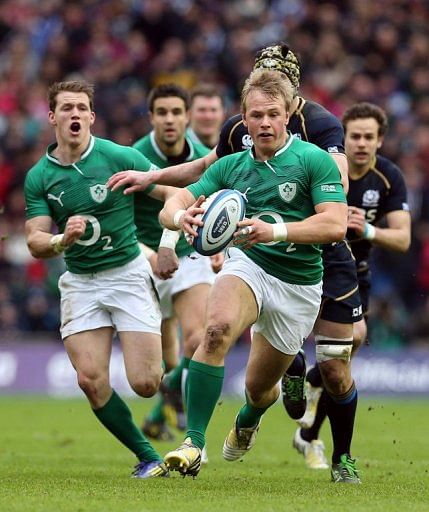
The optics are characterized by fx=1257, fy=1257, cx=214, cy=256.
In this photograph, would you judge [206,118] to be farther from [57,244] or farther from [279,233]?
[279,233]

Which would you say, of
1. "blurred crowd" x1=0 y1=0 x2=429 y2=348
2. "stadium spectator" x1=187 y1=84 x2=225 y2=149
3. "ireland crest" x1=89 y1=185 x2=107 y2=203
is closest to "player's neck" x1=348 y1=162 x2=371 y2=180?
"stadium spectator" x1=187 y1=84 x2=225 y2=149

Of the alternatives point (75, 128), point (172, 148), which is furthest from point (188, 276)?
point (75, 128)

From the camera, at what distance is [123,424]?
28.5ft

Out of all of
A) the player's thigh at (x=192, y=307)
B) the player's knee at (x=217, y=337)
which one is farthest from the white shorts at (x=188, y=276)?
the player's knee at (x=217, y=337)

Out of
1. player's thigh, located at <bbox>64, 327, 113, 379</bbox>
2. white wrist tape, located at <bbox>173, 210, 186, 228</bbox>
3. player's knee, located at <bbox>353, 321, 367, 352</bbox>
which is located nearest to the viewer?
white wrist tape, located at <bbox>173, 210, 186, 228</bbox>

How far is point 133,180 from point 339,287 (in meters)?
1.69

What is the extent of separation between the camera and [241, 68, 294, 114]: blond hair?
7719 millimetres

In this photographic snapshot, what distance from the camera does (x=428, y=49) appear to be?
20.7 meters

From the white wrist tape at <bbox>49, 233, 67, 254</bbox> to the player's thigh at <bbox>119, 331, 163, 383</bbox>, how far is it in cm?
81

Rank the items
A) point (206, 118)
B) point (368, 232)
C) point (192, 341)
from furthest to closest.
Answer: point (206, 118) → point (192, 341) → point (368, 232)

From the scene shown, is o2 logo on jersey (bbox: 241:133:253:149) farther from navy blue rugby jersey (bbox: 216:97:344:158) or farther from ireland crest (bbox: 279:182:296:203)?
ireland crest (bbox: 279:182:296:203)

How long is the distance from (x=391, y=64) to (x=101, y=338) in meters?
13.4

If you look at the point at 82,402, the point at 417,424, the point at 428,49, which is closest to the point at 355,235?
the point at 417,424

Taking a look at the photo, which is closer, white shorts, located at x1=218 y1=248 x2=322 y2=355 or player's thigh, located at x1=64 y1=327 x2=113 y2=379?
white shorts, located at x1=218 y1=248 x2=322 y2=355
